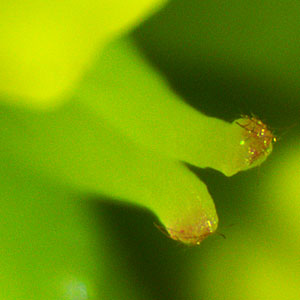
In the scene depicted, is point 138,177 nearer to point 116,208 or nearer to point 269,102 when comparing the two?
point 116,208

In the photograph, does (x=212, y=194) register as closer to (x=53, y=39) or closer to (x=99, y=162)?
(x=99, y=162)

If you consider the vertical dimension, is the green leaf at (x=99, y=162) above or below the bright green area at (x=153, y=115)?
below

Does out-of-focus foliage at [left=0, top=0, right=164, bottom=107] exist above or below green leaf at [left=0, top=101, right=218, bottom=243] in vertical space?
above

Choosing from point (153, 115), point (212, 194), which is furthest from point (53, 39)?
point (212, 194)

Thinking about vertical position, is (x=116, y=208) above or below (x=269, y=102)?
below

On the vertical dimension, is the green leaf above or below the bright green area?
below

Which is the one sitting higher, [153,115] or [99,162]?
[153,115]

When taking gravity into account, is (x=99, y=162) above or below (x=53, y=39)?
below

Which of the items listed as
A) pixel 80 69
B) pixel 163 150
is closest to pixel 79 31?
pixel 80 69
